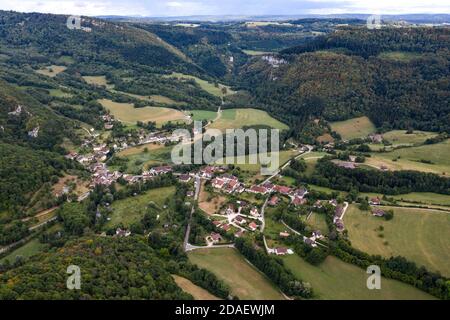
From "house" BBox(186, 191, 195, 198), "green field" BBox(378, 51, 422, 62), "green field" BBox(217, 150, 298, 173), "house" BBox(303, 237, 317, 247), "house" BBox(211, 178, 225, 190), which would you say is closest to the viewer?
"house" BBox(303, 237, 317, 247)

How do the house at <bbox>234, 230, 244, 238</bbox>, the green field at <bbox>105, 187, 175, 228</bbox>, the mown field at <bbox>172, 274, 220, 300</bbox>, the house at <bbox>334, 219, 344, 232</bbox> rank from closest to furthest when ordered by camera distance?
the mown field at <bbox>172, 274, 220, 300</bbox>, the house at <bbox>234, 230, 244, 238</bbox>, the house at <bbox>334, 219, 344, 232</bbox>, the green field at <bbox>105, 187, 175, 228</bbox>

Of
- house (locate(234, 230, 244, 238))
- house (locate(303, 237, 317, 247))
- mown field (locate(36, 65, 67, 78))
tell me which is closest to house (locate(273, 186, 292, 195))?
house (locate(234, 230, 244, 238))

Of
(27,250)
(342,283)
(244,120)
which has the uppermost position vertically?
(244,120)

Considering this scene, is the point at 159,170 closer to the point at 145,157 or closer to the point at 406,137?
the point at 145,157

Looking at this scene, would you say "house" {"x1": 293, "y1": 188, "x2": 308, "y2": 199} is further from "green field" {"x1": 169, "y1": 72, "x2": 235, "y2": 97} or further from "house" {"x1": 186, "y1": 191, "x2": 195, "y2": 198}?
"green field" {"x1": 169, "y1": 72, "x2": 235, "y2": 97}

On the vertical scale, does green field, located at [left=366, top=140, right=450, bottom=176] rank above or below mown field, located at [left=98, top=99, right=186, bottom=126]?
below
